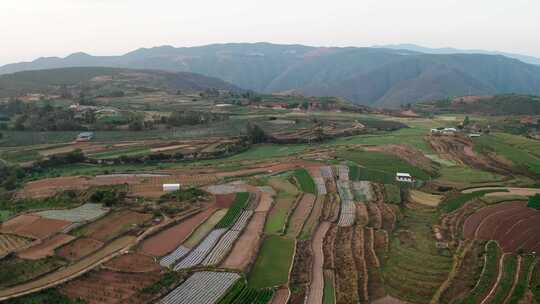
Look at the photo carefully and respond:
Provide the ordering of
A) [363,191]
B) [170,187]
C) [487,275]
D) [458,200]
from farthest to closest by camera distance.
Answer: [363,191] < [170,187] < [458,200] < [487,275]

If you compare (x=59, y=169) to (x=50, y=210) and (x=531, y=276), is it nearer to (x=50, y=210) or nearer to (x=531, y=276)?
(x=50, y=210)

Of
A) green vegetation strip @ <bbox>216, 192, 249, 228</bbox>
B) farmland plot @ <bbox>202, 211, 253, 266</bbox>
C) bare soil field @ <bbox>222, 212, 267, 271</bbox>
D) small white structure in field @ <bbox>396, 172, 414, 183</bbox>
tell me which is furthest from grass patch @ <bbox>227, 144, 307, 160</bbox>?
bare soil field @ <bbox>222, 212, 267, 271</bbox>

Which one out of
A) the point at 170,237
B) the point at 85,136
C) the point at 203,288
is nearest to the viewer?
the point at 203,288

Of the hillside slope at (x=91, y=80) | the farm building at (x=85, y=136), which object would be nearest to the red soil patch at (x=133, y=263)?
the farm building at (x=85, y=136)

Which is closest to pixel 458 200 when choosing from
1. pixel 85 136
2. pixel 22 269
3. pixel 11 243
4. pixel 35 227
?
pixel 22 269

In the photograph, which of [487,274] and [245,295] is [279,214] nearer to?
[245,295]

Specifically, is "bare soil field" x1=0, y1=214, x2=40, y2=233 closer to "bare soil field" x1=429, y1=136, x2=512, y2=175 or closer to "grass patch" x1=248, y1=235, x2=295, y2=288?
"grass patch" x1=248, y1=235, x2=295, y2=288

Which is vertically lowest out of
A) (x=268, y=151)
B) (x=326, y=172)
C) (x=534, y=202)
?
(x=268, y=151)
